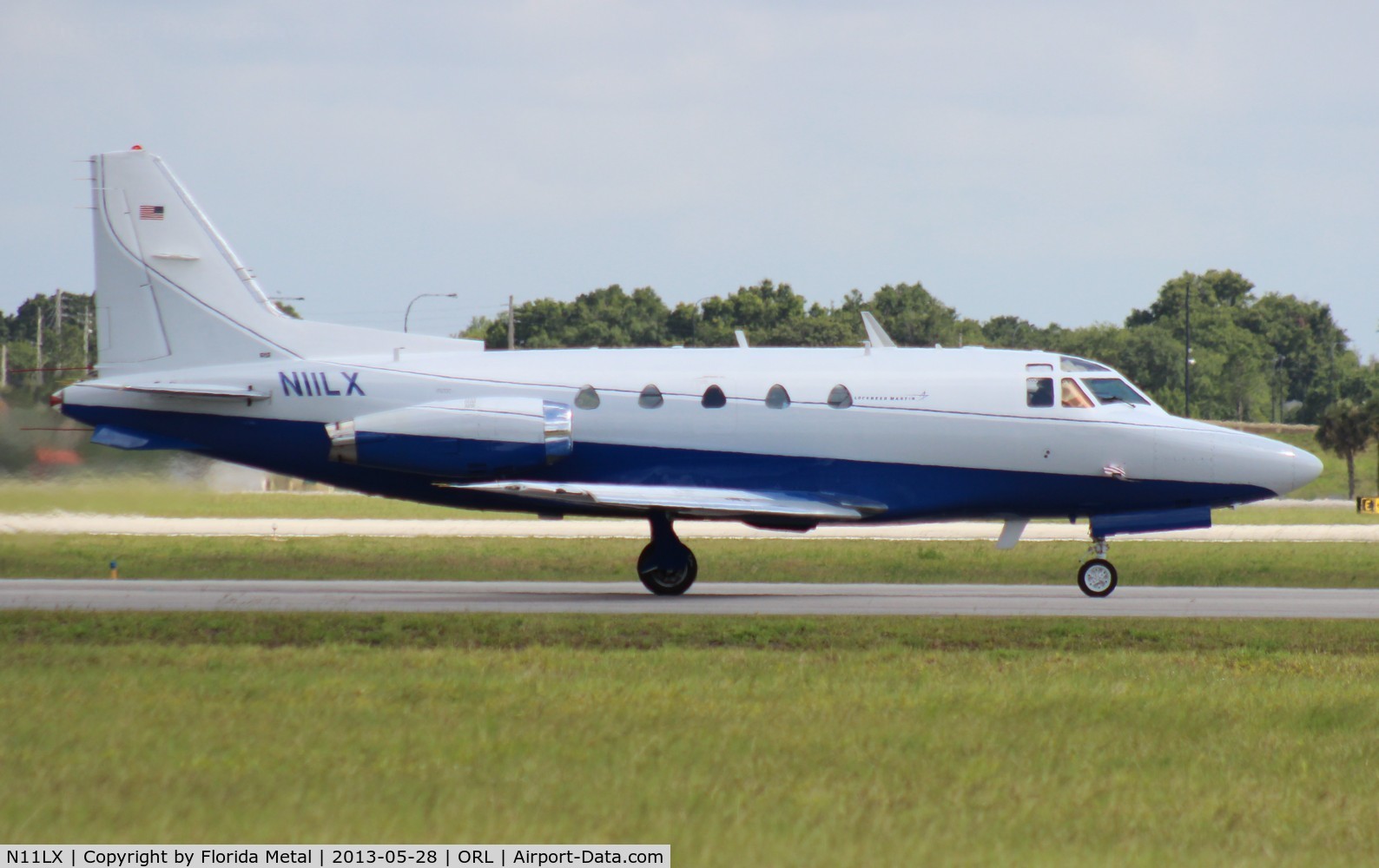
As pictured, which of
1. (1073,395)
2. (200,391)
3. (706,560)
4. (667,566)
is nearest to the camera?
(1073,395)

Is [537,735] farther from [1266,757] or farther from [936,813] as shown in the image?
[1266,757]

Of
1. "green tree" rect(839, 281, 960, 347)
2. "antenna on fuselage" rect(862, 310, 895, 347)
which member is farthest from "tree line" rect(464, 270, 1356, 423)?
"antenna on fuselage" rect(862, 310, 895, 347)

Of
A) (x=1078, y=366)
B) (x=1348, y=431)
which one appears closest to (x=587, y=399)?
(x=1078, y=366)

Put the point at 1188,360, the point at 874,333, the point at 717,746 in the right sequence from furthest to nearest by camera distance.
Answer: the point at 1188,360
the point at 874,333
the point at 717,746

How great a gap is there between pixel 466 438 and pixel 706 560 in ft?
33.0

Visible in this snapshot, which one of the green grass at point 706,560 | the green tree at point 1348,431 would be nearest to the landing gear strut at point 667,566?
the green grass at point 706,560

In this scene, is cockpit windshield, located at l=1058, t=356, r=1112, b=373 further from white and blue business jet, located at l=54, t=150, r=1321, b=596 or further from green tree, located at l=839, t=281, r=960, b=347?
green tree, located at l=839, t=281, r=960, b=347

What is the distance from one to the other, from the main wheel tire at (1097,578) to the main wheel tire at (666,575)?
231 inches

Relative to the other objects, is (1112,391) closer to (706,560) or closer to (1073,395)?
(1073,395)

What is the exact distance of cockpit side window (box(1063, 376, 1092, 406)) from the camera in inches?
893

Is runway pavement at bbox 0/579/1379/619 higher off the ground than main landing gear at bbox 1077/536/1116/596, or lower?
lower

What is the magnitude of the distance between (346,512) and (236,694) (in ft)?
159

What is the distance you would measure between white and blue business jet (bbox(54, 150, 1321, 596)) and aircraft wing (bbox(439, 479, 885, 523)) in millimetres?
39

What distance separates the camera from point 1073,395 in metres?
22.7
